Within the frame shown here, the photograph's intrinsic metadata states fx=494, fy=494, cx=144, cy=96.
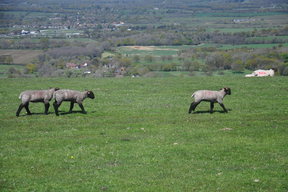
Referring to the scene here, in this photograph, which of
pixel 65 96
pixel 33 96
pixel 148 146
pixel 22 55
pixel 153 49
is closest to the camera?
pixel 148 146

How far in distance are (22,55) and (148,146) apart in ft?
174

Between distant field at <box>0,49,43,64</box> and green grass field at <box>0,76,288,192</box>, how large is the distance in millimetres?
34849

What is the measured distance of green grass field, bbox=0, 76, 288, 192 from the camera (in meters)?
12.5

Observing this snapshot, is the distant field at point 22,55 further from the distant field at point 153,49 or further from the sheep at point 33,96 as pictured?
the sheep at point 33,96

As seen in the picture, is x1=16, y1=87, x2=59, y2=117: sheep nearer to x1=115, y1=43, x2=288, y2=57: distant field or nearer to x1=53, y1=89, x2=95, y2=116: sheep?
x1=53, y1=89, x2=95, y2=116: sheep

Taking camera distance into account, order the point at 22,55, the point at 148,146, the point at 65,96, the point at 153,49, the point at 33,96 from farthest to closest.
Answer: the point at 153,49 → the point at 22,55 → the point at 65,96 → the point at 33,96 → the point at 148,146

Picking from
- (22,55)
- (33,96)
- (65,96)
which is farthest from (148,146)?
(22,55)

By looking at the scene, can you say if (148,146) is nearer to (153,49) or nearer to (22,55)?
(22,55)

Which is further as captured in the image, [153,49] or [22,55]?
[153,49]

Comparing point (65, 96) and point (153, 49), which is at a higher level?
point (65, 96)

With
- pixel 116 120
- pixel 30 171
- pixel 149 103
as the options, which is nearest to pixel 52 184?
pixel 30 171

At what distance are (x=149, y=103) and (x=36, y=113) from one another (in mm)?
5823

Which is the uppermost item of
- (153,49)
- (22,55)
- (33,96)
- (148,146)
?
(33,96)

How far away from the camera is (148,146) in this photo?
1591 centimetres
